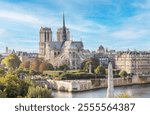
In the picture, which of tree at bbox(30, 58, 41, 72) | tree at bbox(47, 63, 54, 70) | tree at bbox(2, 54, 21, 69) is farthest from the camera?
tree at bbox(47, 63, 54, 70)

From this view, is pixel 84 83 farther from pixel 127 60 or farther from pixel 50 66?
pixel 127 60

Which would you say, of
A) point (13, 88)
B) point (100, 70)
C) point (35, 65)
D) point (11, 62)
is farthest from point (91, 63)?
point (13, 88)

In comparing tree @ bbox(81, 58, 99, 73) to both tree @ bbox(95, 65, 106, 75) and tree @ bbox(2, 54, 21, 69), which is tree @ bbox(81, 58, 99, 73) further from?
tree @ bbox(2, 54, 21, 69)

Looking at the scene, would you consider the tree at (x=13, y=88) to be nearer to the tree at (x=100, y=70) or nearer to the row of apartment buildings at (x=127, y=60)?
the row of apartment buildings at (x=127, y=60)

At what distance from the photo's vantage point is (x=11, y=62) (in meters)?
7.81

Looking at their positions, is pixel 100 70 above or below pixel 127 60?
below

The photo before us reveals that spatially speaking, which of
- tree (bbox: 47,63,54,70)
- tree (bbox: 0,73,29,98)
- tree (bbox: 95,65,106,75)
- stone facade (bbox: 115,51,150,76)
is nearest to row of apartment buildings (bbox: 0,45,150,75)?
stone facade (bbox: 115,51,150,76)

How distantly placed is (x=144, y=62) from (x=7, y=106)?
20.0 ft

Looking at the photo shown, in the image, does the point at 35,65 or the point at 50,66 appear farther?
the point at 50,66

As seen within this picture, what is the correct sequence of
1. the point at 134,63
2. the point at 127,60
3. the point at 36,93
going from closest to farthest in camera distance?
the point at 36,93, the point at 134,63, the point at 127,60

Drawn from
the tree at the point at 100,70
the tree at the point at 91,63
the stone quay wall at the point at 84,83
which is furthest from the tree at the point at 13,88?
the tree at the point at 91,63

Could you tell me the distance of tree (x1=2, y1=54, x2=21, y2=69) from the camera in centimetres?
741

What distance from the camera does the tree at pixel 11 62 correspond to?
7406 millimetres

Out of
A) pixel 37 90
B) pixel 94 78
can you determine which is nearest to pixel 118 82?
pixel 94 78
